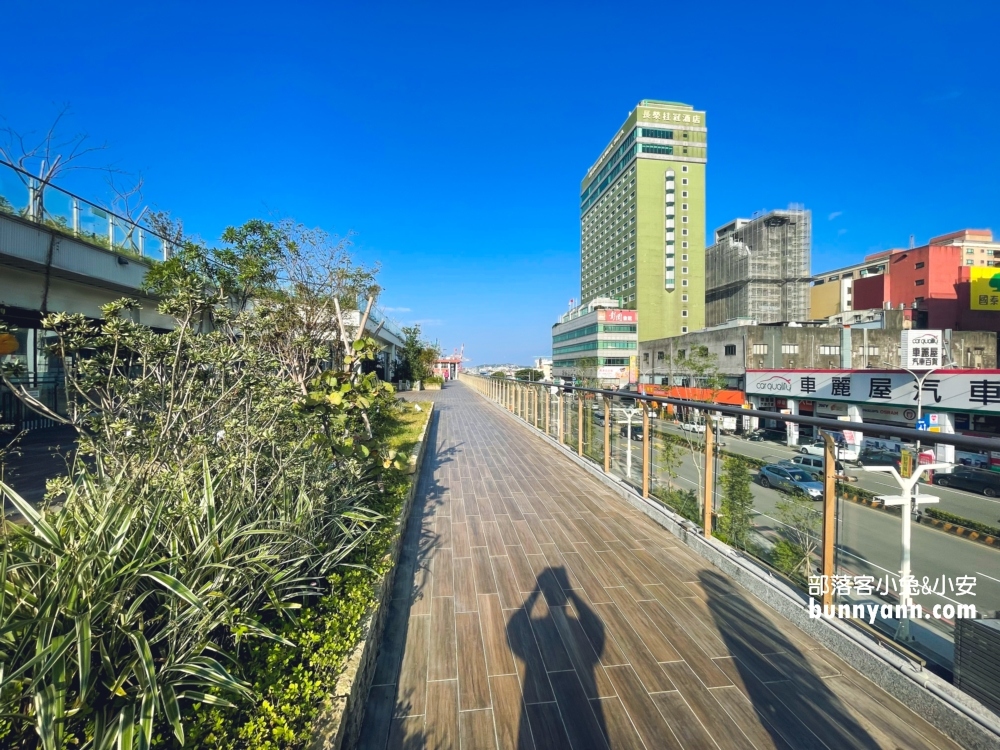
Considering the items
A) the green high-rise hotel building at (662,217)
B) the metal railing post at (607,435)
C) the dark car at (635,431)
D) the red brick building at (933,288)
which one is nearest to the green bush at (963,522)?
the dark car at (635,431)

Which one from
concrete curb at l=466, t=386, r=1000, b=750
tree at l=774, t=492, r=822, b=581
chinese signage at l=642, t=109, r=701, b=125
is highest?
chinese signage at l=642, t=109, r=701, b=125

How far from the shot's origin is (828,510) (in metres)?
2.58

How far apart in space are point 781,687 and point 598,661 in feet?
2.82

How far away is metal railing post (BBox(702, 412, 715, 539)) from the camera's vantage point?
372cm

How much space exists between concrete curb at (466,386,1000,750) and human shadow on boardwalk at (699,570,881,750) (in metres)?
0.16

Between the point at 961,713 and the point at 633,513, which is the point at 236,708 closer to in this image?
the point at 961,713

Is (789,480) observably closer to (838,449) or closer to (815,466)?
(815,466)

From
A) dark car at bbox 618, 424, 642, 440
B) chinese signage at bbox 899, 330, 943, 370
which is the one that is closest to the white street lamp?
dark car at bbox 618, 424, 642, 440

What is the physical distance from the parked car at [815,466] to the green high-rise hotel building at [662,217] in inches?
2853

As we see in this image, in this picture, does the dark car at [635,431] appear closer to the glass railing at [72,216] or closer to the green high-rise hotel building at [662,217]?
the glass railing at [72,216]

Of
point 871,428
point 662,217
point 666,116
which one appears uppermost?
point 666,116

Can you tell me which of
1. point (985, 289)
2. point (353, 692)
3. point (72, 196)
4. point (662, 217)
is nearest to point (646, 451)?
point (353, 692)

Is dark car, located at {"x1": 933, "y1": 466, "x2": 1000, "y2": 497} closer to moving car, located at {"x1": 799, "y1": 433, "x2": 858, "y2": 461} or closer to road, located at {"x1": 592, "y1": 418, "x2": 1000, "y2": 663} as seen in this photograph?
road, located at {"x1": 592, "y1": 418, "x2": 1000, "y2": 663}

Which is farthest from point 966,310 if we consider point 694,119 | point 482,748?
point 482,748
